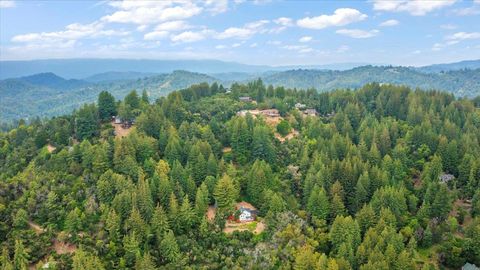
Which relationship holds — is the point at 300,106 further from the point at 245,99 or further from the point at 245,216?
the point at 245,216

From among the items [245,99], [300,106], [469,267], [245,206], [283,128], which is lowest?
[469,267]

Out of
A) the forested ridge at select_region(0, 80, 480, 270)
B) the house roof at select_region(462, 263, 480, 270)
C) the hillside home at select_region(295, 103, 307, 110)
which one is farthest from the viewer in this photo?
the hillside home at select_region(295, 103, 307, 110)

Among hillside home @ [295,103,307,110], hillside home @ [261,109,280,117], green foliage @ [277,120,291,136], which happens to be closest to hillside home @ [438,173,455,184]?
green foliage @ [277,120,291,136]

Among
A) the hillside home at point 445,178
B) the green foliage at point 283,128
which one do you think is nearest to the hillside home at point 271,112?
the green foliage at point 283,128

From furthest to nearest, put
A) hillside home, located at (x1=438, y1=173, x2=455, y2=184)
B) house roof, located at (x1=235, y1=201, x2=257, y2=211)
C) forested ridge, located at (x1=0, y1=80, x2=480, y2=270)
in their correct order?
1. hillside home, located at (x1=438, y1=173, x2=455, y2=184)
2. house roof, located at (x1=235, y1=201, x2=257, y2=211)
3. forested ridge, located at (x1=0, y1=80, x2=480, y2=270)

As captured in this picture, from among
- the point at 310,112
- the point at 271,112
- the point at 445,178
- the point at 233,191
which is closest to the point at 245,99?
the point at 271,112

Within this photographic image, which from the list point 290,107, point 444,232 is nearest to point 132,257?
point 444,232

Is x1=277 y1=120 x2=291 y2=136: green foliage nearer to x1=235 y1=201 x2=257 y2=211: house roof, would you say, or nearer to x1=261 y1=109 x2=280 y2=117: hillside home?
x1=261 y1=109 x2=280 y2=117: hillside home

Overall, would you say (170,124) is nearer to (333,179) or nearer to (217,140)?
(217,140)

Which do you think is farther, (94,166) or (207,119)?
(207,119)
